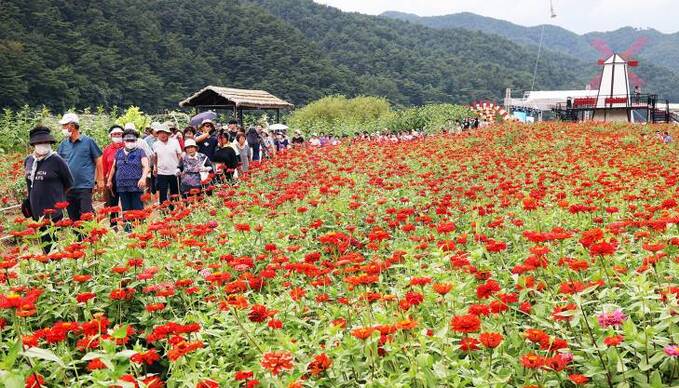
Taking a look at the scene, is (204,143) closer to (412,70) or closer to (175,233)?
(175,233)

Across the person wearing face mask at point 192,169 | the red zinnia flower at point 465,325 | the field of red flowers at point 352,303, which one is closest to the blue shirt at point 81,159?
the field of red flowers at point 352,303

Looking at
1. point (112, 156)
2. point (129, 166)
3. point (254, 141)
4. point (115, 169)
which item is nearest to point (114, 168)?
point (115, 169)

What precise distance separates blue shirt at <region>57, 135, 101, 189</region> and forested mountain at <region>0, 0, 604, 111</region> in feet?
94.8

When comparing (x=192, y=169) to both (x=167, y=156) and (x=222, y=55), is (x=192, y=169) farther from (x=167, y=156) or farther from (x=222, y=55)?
(x=222, y=55)

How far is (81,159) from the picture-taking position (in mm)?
6875

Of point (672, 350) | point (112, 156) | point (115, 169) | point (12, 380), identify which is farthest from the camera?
point (112, 156)

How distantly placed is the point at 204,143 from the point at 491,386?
8.04 m

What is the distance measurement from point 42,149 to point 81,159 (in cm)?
70

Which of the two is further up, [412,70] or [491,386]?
[412,70]

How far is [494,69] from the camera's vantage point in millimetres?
98562

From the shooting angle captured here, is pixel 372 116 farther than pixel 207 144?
Yes

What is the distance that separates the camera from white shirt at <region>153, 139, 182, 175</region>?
844cm

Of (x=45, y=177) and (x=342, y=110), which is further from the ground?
(x=342, y=110)

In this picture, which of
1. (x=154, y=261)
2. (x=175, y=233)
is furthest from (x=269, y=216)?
(x=154, y=261)
